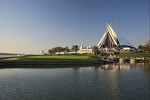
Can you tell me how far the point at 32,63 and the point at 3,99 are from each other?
51035 millimetres

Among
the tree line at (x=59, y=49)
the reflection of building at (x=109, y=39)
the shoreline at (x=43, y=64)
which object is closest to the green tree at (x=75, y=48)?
the tree line at (x=59, y=49)

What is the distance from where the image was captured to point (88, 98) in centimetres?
2548

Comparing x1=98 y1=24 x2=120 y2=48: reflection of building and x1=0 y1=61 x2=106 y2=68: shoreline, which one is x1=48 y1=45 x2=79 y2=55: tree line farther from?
x1=0 y1=61 x2=106 y2=68: shoreline

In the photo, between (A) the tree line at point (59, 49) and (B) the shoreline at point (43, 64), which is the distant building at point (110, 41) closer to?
(A) the tree line at point (59, 49)

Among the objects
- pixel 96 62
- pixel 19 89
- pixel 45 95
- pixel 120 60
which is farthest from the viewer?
pixel 120 60

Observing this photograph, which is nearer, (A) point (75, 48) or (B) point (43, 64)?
(B) point (43, 64)

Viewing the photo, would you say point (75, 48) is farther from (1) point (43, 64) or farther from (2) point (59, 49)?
(1) point (43, 64)

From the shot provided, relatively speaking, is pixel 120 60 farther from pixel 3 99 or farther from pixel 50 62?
pixel 3 99

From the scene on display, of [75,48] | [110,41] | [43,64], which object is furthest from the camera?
[75,48]

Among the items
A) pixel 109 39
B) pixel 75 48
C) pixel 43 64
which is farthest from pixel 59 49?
pixel 43 64

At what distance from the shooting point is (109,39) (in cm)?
17925

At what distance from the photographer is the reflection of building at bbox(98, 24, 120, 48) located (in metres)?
173

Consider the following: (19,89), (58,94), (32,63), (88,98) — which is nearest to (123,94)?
(88,98)

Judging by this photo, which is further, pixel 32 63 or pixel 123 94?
pixel 32 63
